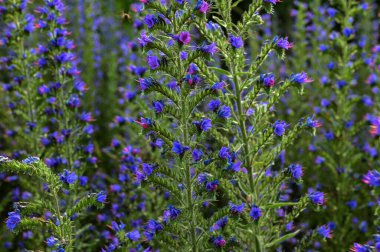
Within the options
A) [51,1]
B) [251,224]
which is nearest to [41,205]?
A: [251,224]

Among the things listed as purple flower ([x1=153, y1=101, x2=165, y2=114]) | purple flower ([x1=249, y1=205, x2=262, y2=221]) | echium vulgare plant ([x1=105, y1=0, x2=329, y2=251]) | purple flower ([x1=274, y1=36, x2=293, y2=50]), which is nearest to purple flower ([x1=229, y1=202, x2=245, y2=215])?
echium vulgare plant ([x1=105, y1=0, x2=329, y2=251])

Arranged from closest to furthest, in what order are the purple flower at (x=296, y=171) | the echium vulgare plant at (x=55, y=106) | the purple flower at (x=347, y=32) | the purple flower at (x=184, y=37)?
the purple flower at (x=184, y=37), the purple flower at (x=296, y=171), the echium vulgare plant at (x=55, y=106), the purple flower at (x=347, y=32)

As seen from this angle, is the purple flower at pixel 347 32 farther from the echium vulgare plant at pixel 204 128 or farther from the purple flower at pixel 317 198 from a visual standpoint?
the purple flower at pixel 317 198

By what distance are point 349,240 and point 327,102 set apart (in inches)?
56.8

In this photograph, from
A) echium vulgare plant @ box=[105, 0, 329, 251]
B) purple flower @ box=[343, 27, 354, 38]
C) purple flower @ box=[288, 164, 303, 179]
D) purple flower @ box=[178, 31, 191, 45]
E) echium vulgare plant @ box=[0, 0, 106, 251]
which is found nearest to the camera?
purple flower @ box=[178, 31, 191, 45]

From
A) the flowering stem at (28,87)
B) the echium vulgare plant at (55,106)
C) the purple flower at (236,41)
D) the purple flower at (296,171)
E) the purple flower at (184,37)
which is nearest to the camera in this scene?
the purple flower at (184,37)

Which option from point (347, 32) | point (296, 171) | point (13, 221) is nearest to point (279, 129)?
point (296, 171)

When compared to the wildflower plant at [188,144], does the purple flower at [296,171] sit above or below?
below

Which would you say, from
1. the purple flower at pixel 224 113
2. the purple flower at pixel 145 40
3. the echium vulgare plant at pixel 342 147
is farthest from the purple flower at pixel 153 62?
the echium vulgare plant at pixel 342 147

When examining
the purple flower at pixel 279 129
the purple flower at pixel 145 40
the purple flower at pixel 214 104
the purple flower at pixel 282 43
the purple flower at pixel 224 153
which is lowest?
the purple flower at pixel 224 153

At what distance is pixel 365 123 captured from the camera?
522 centimetres

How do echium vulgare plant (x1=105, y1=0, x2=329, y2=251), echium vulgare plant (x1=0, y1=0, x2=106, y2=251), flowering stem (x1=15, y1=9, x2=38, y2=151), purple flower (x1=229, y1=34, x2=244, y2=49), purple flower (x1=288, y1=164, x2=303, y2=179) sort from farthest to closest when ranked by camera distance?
flowering stem (x1=15, y1=9, x2=38, y2=151) → echium vulgare plant (x1=0, y1=0, x2=106, y2=251) → purple flower (x1=288, y1=164, x2=303, y2=179) → purple flower (x1=229, y1=34, x2=244, y2=49) → echium vulgare plant (x1=105, y1=0, x2=329, y2=251)

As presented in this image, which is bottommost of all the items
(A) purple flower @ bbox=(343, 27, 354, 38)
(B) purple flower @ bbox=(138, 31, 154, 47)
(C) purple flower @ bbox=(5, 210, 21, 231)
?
(C) purple flower @ bbox=(5, 210, 21, 231)

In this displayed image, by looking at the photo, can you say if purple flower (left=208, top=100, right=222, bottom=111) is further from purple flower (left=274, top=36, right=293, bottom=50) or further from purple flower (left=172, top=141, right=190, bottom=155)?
purple flower (left=274, top=36, right=293, bottom=50)
